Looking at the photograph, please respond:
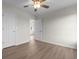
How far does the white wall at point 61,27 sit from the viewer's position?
5.02 m

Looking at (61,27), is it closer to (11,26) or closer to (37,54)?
(37,54)

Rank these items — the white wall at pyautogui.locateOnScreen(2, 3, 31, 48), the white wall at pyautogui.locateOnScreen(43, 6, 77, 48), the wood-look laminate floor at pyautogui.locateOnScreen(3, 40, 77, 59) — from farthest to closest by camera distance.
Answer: the white wall at pyautogui.locateOnScreen(43, 6, 77, 48) → the white wall at pyautogui.locateOnScreen(2, 3, 31, 48) → the wood-look laminate floor at pyautogui.locateOnScreen(3, 40, 77, 59)

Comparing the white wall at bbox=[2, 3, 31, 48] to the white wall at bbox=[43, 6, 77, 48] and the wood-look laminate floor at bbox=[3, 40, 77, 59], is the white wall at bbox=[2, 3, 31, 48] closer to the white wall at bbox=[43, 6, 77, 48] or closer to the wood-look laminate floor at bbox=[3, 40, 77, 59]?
the wood-look laminate floor at bbox=[3, 40, 77, 59]

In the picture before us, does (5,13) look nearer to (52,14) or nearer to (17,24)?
(17,24)

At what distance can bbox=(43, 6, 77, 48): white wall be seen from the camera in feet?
16.5

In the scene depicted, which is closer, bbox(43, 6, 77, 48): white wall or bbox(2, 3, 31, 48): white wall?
bbox(2, 3, 31, 48): white wall

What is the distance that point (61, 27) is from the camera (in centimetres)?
563

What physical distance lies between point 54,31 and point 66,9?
5.31 ft

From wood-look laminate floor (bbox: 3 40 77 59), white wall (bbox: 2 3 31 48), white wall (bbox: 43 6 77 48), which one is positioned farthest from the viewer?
white wall (bbox: 43 6 77 48)

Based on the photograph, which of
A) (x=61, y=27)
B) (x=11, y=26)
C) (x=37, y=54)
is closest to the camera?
(x=37, y=54)

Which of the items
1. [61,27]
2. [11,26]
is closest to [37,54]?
[11,26]

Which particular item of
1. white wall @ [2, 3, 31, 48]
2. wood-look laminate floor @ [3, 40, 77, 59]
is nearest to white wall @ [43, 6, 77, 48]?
wood-look laminate floor @ [3, 40, 77, 59]

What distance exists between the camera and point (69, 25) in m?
5.16

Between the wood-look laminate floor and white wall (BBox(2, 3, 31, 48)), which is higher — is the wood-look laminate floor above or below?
below
